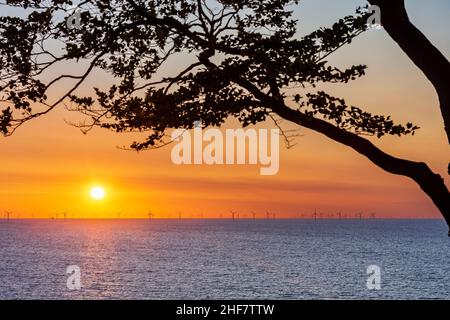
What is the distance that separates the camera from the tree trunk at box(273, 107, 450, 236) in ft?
31.9

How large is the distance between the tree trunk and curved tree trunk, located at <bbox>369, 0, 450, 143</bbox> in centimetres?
88

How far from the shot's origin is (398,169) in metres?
9.80

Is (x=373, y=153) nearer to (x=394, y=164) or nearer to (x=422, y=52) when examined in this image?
(x=394, y=164)

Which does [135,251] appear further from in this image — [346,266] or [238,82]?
[238,82]

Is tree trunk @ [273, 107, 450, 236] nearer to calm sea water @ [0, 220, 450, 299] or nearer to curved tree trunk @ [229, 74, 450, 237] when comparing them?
curved tree trunk @ [229, 74, 450, 237]

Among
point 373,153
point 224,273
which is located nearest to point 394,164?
point 373,153

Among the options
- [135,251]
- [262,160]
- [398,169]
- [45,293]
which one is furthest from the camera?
[135,251]

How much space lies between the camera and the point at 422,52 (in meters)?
8.92

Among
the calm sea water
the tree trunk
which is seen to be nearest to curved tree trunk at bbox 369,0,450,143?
the tree trunk

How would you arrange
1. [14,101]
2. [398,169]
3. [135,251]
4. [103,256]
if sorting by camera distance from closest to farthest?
[398,169] < [14,101] < [103,256] < [135,251]

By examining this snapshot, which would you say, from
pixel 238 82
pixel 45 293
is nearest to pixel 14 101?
pixel 238 82

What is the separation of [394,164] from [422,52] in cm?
182

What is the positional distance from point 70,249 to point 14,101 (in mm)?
178543
